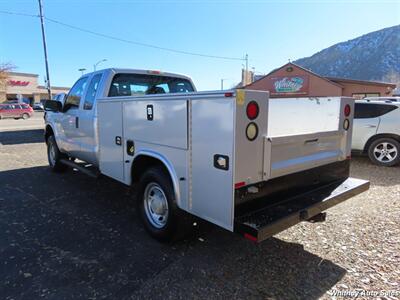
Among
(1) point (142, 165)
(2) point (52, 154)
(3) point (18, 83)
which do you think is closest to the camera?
(1) point (142, 165)

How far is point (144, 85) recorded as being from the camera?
203 inches

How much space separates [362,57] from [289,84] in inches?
5991

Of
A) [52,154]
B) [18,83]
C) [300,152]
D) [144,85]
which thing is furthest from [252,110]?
[18,83]

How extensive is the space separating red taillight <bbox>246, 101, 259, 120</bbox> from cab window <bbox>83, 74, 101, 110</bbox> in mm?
3248

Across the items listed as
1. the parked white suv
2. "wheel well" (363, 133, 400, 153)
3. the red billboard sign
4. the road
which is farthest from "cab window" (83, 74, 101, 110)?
the red billboard sign

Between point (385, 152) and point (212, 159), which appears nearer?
point (212, 159)

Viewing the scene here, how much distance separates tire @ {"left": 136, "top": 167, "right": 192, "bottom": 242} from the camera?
10.7 feet

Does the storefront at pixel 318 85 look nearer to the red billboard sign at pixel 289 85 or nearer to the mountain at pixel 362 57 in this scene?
the red billboard sign at pixel 289 85

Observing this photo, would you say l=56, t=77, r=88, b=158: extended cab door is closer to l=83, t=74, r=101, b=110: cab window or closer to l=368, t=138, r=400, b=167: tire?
l=83, t=74, r=101, b=110: cab window

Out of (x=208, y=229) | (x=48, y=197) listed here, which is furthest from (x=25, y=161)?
(x=208, y=229)

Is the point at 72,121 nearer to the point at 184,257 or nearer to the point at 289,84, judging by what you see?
the point at 184,257

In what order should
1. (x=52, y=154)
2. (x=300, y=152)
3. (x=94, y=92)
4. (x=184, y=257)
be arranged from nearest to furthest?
(x=300, y=152) < (x=184, y=257) < (x=94, y=92) < (x=52, y=154)

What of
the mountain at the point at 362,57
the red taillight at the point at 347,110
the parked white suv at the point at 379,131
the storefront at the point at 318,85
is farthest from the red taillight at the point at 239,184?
the mountain at the point at 362,57

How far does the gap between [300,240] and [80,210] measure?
3.33m
